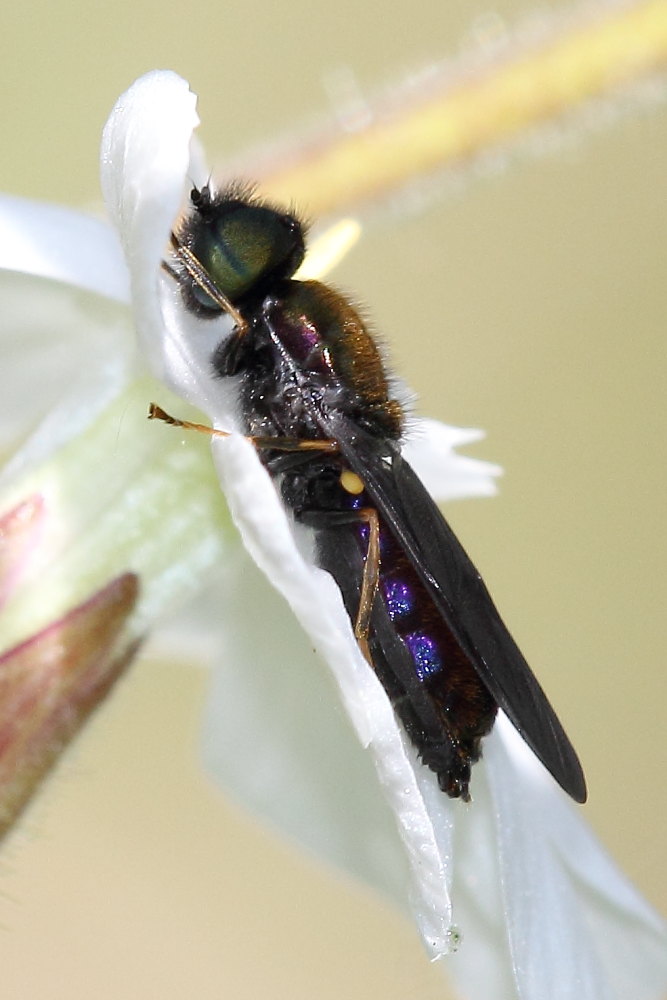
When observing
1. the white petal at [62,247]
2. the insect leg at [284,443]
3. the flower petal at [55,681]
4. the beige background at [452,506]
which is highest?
the white petal at [62,247]

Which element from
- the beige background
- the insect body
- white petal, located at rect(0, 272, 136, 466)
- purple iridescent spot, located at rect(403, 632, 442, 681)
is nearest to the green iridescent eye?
the insect body

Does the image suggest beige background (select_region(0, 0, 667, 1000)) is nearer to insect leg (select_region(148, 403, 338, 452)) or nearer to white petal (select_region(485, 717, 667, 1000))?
white petal (select_region(485, 717, 667, 1000))

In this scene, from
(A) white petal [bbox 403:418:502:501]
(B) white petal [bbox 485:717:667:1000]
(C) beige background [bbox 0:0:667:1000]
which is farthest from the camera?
(C) beige background [bbox 0:0:667:1000]

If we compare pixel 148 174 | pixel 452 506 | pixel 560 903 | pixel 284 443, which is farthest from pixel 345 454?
pixel 452 506

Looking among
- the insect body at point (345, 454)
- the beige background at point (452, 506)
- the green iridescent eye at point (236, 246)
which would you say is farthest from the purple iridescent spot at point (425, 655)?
the beige background at point (452, 506)

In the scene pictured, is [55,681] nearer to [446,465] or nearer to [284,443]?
[284,443]

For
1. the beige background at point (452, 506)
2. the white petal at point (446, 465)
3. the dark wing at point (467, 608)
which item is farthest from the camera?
the beige background at point (452, 506)

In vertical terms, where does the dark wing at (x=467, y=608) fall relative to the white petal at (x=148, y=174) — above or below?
below

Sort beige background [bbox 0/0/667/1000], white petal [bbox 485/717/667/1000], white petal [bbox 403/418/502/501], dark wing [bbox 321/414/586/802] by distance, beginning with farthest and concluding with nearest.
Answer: beige background [bbox 0/0/667/1000] < white petal [bbox 403/418/502/501] < white petal [bbox 485/717/667/1000] < dark wing [bbox 321/414/586/802]

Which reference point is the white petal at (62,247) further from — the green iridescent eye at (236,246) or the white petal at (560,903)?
the white petal at (560,903)
